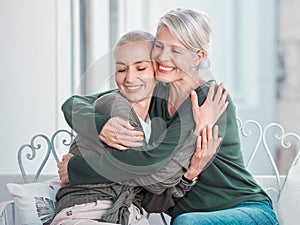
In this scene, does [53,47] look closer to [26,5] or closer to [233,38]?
[26,5]

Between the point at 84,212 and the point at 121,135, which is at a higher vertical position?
the point at 121,135

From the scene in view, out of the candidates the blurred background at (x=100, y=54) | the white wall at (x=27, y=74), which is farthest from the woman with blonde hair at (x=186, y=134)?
the white wall at (x=27, y=74)

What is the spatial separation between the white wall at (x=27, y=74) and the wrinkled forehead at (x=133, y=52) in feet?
4.25

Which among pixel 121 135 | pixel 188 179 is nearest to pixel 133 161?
pixel 121 135

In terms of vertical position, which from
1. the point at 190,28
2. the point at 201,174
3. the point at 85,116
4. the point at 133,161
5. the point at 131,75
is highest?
the point at 190,28

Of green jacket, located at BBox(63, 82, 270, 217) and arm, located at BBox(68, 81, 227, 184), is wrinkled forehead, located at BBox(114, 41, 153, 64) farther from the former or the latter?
arm, located at BBox(68, 81, 227, 184)

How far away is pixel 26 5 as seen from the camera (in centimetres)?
362

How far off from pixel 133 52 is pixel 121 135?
255mm

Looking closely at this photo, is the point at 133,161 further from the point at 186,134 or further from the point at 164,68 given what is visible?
the point at 164,68

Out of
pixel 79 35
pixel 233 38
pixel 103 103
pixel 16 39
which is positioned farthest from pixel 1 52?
pixel 233 38

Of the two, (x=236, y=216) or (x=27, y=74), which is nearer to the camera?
(x=236, y=216)

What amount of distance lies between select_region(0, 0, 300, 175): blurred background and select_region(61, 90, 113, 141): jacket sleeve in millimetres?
61

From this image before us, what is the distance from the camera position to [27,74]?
3648 millimetres

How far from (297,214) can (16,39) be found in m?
1.57
